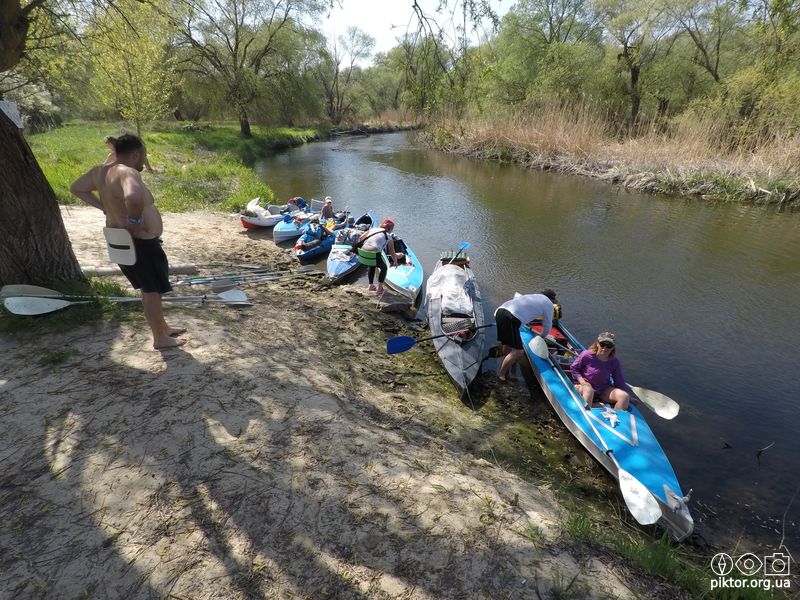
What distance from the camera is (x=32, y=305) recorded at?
4012mm

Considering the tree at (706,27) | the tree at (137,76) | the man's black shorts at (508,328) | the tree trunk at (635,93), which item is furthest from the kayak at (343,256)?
the tree at (706,27)

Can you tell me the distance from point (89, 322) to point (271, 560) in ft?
11.2

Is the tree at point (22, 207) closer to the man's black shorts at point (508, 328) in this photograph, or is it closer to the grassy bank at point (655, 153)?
the man's black shorts at point (508, 328)

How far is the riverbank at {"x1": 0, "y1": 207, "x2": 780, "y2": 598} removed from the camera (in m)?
2.21

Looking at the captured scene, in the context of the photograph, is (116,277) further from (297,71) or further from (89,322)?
(297,71)

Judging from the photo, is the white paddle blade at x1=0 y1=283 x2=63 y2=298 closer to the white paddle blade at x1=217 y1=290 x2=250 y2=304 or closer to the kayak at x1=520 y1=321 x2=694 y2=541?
the white paddle blade at x1=217 y1=290 x2=250 y2=304

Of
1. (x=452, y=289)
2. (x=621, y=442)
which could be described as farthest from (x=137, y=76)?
(x=621, y=442)

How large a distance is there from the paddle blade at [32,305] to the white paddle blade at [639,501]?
590 cm

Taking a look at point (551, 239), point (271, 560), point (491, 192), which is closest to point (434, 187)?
point (491, 192)

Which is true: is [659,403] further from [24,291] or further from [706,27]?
[706,27]

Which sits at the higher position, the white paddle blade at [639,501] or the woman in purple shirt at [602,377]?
the woman in purple shirt at [602,377]

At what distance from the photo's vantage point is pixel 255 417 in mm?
3336

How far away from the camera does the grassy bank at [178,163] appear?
1202 centimetres

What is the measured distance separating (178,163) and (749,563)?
809 inches
